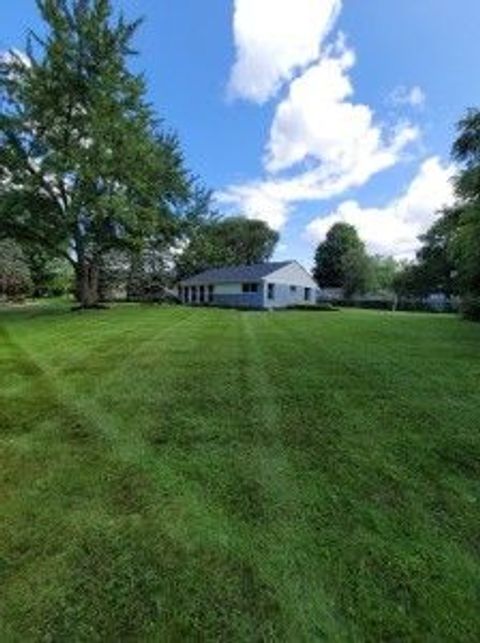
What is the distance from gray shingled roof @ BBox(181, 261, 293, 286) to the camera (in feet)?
148

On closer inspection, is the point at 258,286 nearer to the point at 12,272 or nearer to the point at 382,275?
the point at 12,272

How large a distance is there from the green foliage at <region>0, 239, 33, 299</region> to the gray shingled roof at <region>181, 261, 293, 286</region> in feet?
47.2

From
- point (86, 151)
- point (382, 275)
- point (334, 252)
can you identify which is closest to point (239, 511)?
Answer: point (86, 151)

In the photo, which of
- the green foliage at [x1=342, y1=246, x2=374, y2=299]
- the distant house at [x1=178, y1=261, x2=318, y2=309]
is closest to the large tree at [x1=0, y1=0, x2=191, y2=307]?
the distant house at [x1=178, y1=261, x2=318, y2=309]

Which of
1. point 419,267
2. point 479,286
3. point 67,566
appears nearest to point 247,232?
point 419,267

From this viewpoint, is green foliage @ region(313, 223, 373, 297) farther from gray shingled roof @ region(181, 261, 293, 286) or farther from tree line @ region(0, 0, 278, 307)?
tree line @ region(0, 0, 278, 307)

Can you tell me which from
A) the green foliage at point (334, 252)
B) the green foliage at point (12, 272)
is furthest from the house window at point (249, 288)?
the green foliage at point (334, 252)

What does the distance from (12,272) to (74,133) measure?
900 inches

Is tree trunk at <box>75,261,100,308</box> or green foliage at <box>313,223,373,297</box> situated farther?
green foliage at <box>313,223,373,297</box>

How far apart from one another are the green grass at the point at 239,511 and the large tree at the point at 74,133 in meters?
22.1

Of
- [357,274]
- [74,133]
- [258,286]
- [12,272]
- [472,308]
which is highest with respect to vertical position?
[74,133]

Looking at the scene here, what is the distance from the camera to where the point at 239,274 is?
46875 millimetres

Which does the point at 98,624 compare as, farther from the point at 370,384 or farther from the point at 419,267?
the point at 419,267

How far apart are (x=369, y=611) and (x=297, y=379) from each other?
542 cm
